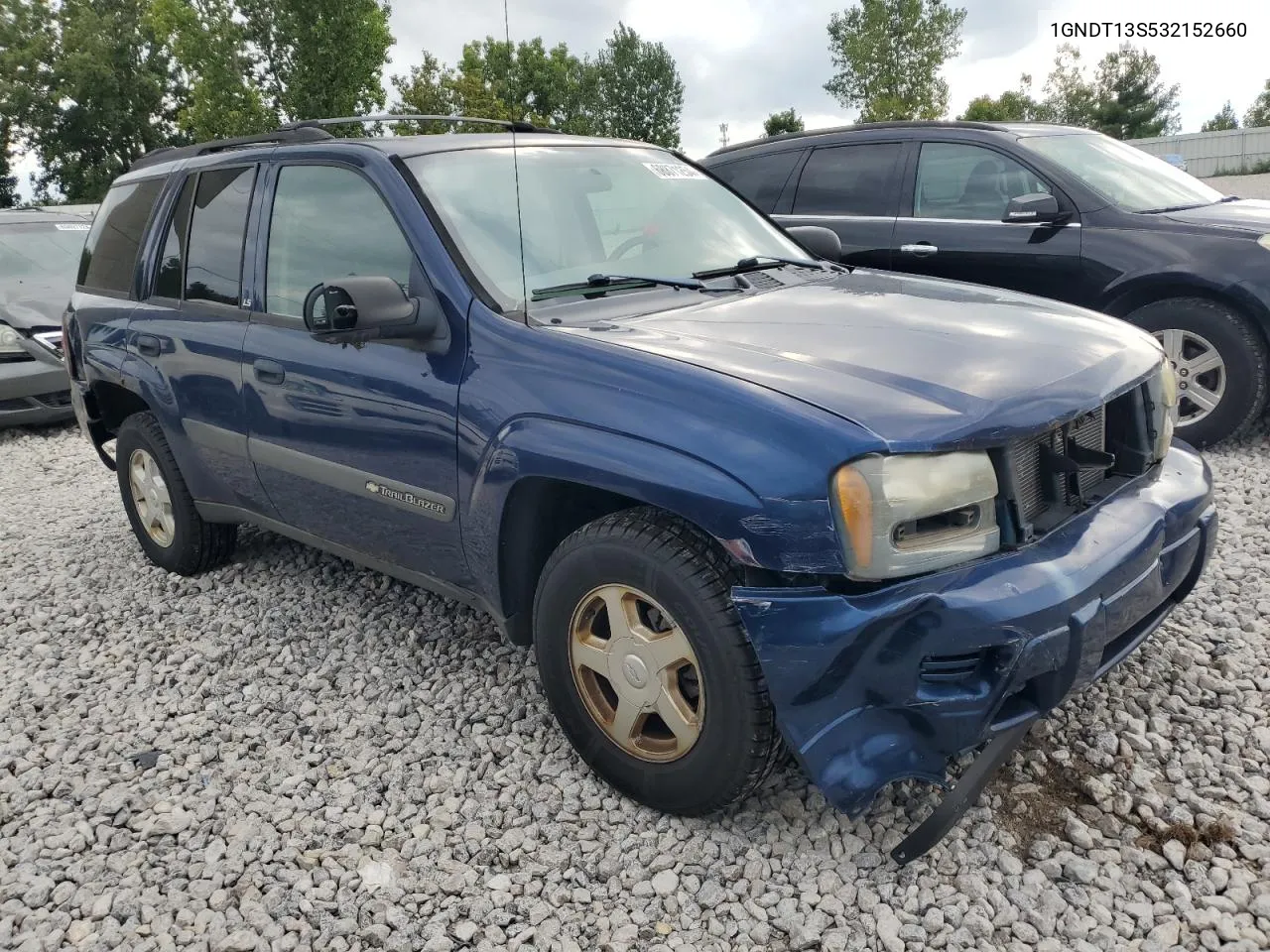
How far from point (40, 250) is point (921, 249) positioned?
312 inches

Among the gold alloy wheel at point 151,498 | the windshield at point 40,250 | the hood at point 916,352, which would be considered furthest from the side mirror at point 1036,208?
the windshield at point 40,250

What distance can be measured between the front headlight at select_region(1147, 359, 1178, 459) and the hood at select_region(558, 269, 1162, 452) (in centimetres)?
6

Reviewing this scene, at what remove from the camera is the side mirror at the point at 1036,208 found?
223 inches

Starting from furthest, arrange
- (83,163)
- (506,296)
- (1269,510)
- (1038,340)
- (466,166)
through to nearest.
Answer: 1. (83,163)
2. (1269,510)
3. (466,166)
4. (506,296)
5. (1038,340)

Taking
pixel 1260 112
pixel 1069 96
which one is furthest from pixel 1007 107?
pixel 1260 112

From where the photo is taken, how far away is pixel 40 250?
30.8 ft

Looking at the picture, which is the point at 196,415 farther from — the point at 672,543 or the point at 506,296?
the point at 672,543

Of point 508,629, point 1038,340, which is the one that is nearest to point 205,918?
point 508,629

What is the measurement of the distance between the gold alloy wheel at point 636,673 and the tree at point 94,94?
Answer: 154 feet

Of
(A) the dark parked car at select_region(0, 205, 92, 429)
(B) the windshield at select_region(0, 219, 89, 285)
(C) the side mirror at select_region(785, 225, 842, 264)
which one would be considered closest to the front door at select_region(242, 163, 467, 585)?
(C) the side mirror at select_region(785, 225, 842, 264)

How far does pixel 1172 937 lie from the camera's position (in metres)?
2.20

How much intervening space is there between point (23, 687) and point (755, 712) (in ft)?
9.61

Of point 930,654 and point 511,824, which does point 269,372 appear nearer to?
point 511,824

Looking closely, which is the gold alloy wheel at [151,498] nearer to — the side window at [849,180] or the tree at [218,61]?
the side window at [849,180]
